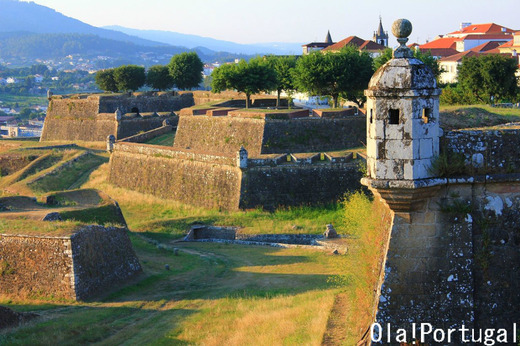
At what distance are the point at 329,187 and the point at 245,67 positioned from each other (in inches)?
714

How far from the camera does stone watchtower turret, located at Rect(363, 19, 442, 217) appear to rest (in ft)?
36.0

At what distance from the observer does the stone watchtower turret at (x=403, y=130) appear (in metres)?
11.0

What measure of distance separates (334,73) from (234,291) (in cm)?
2754

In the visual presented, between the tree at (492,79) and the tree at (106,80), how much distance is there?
41.9 meters

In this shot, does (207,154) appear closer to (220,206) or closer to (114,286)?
(220,206)

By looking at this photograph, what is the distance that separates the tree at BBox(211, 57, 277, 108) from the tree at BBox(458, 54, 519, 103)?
14.1 meters

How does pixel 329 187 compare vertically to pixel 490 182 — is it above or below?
below

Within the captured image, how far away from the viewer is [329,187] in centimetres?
3700

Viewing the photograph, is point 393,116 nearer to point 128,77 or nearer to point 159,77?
point 128,77

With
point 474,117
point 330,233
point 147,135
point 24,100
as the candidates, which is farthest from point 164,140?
point 24,100

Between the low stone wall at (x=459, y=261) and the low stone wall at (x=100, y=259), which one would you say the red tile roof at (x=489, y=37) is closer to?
the low stone wall at (x=100, y=259)

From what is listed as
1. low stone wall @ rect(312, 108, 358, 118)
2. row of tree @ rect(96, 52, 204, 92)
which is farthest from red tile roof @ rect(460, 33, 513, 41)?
low stone wall @ rect(312, 108, 358, 118)

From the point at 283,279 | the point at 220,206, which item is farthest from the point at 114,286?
the point at 220,206

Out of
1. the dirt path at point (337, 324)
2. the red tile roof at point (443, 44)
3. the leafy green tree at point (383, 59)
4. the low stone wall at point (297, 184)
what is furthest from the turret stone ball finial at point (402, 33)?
A: the red tile roof at point (443, 44)
